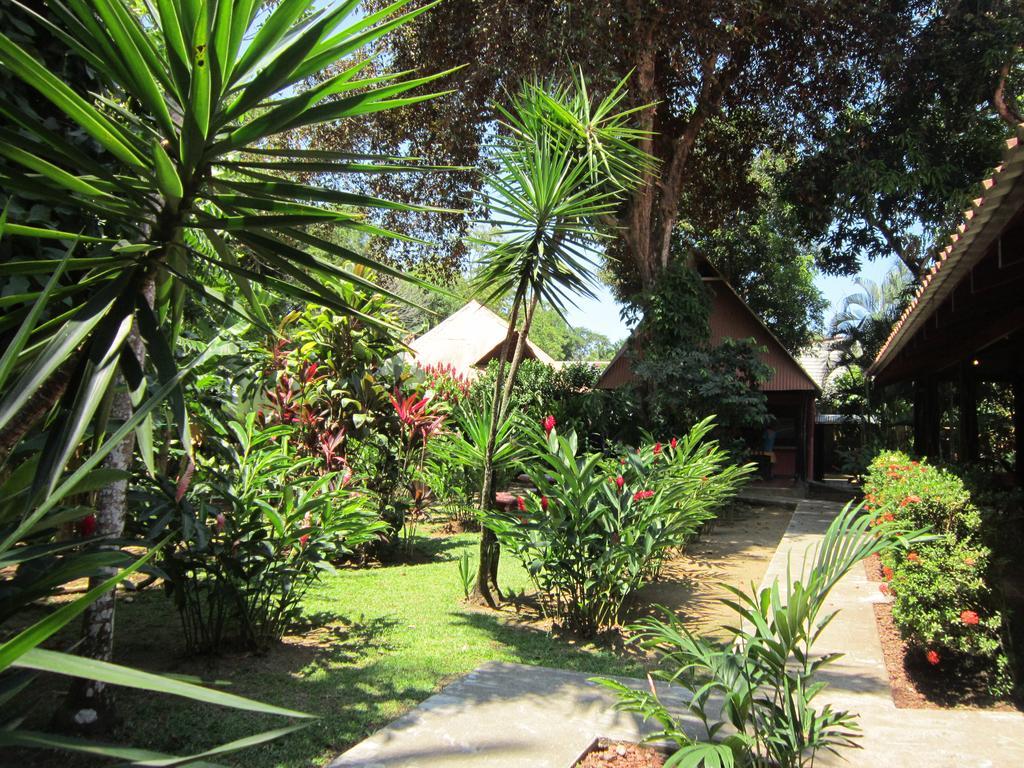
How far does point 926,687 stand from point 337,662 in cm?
363

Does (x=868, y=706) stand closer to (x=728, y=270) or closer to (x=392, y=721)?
(x=392, y=721)

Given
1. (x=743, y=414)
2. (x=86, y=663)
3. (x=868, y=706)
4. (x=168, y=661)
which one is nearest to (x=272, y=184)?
(x=86, y=663)

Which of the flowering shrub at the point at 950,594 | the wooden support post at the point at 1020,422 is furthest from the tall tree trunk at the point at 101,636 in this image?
the wooden support post at the point at 1020,422

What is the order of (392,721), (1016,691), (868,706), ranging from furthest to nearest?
(1016,691) < (868,706) < (392,721)

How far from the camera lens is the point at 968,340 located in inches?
314

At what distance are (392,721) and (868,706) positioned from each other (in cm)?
242

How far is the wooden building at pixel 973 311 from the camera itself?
3.50m

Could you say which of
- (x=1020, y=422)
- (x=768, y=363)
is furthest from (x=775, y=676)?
(x=768, y=363)

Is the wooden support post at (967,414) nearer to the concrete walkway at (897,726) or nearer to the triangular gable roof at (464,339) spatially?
the concrete walkway at (897,726)

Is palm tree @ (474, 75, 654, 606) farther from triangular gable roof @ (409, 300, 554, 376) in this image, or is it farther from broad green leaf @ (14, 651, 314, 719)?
triangular gable roof @ (409, 300, 554, 376)

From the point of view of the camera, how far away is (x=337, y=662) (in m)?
4.59

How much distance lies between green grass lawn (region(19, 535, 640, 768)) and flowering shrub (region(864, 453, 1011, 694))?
1753mm

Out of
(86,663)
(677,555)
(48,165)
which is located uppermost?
(48,165)

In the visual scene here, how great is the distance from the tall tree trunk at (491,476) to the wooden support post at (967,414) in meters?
6.34
